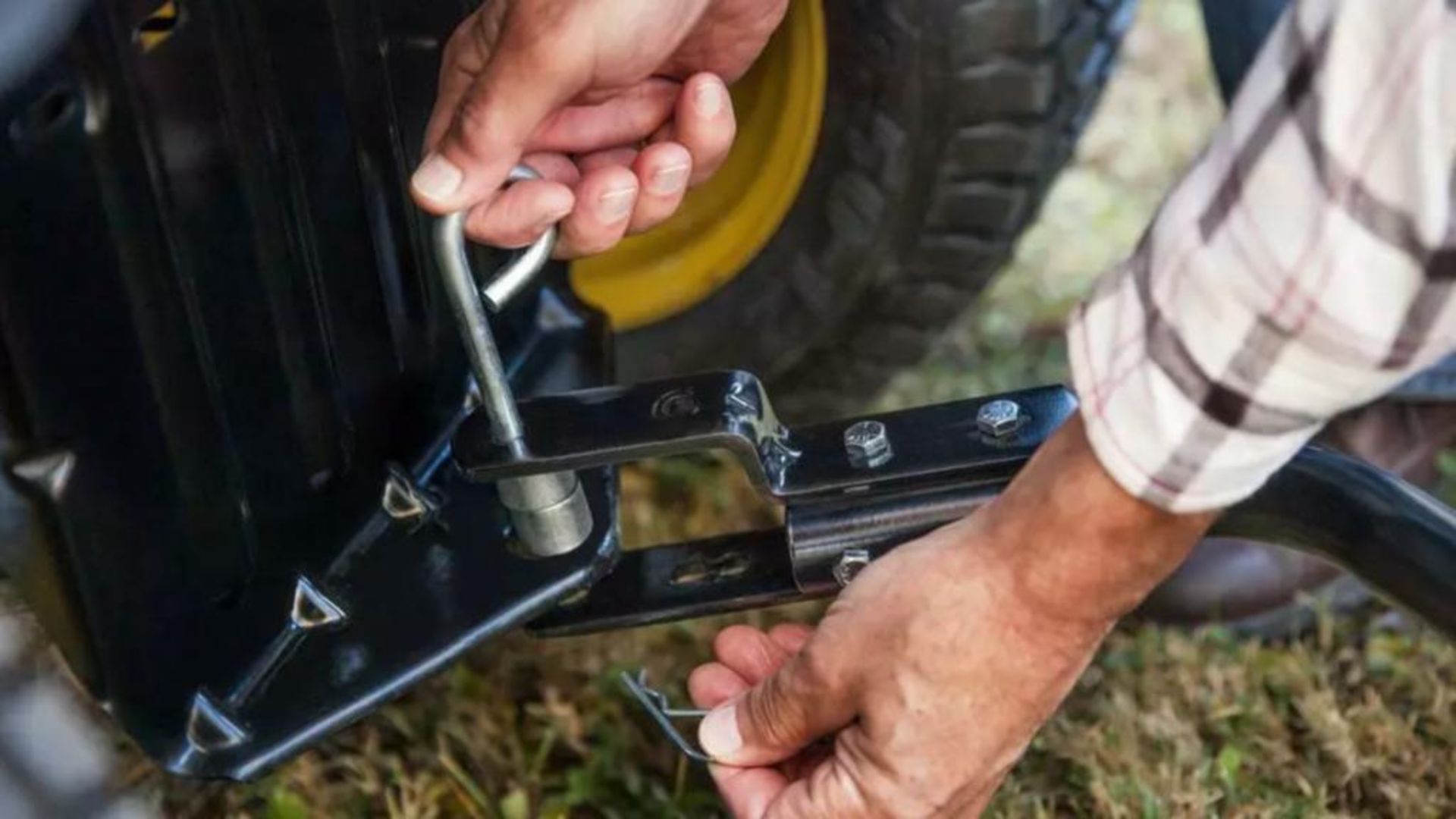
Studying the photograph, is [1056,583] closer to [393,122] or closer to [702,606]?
[702,606]

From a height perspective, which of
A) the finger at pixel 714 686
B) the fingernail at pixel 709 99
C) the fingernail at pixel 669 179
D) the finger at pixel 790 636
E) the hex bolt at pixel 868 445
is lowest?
the finger at pixel 714 686

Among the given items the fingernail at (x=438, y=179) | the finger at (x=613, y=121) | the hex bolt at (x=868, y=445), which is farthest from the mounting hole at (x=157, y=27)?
the hex bolt at (x=868, y=445)

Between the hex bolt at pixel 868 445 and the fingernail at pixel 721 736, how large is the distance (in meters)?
0.14

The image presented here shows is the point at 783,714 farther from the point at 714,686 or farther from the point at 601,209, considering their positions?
the point at 601,209

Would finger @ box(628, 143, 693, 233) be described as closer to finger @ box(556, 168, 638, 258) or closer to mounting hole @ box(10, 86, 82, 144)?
finger @ box(556, 168, 638, 258)

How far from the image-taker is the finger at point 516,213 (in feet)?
3.19

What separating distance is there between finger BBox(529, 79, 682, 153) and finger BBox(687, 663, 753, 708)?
31 cm

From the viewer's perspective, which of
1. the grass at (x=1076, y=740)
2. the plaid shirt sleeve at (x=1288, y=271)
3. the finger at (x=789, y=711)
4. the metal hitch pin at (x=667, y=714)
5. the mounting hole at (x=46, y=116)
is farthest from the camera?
the grass at (x=1076, y=740)

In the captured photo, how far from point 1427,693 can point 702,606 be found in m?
0.58

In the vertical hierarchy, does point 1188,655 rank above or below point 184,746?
below

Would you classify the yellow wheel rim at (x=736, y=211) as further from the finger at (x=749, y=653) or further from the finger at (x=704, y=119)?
the finger at (x=749, y=653)

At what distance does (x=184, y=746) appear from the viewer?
95cm

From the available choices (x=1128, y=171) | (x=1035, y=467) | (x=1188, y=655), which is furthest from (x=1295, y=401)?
(x=1128, y=171)

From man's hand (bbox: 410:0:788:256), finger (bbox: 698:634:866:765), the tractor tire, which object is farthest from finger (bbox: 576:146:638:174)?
finger (bbox: 698:634:866:765)
